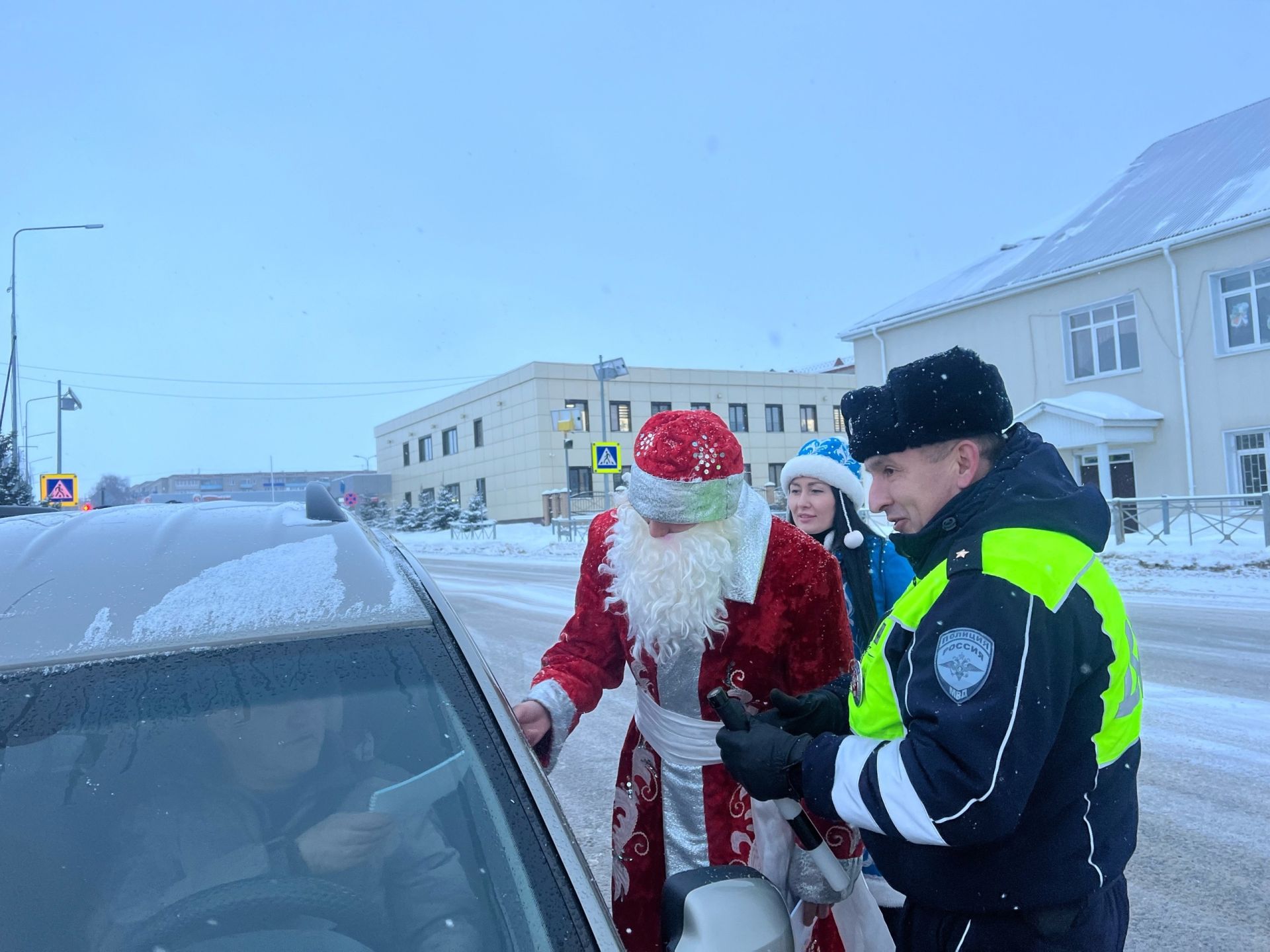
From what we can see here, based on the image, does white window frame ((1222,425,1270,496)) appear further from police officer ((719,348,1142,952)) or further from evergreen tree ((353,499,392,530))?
evergreen tree ((353,499,392,530))

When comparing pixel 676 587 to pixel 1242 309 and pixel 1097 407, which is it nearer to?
pixel 1097 407

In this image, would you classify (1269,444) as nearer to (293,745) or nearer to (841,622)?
(841,622)

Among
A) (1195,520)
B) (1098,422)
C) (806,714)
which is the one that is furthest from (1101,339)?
(806,714)

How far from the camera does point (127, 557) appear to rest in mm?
1848

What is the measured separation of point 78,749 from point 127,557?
510mm

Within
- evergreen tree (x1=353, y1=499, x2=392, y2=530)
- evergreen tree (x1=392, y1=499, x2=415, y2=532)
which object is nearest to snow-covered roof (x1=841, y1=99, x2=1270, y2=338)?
evergreen tree (x1=392, y1=499, x2=415, y2=532)

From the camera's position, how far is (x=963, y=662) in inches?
56.6

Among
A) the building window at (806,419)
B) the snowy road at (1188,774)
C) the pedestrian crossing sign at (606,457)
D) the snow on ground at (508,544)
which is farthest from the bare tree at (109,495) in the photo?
the building window at (806,419)

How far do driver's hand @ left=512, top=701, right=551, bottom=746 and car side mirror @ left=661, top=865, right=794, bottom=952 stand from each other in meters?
0.77

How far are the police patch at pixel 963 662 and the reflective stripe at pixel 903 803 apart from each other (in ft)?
0.49

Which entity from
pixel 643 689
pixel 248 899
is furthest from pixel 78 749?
pixel 643 689

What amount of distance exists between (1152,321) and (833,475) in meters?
20.4

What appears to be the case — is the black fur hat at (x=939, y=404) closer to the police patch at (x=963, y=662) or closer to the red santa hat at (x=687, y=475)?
the police patch at (x=963, y=662)

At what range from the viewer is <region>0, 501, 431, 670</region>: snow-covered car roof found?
1573mm
